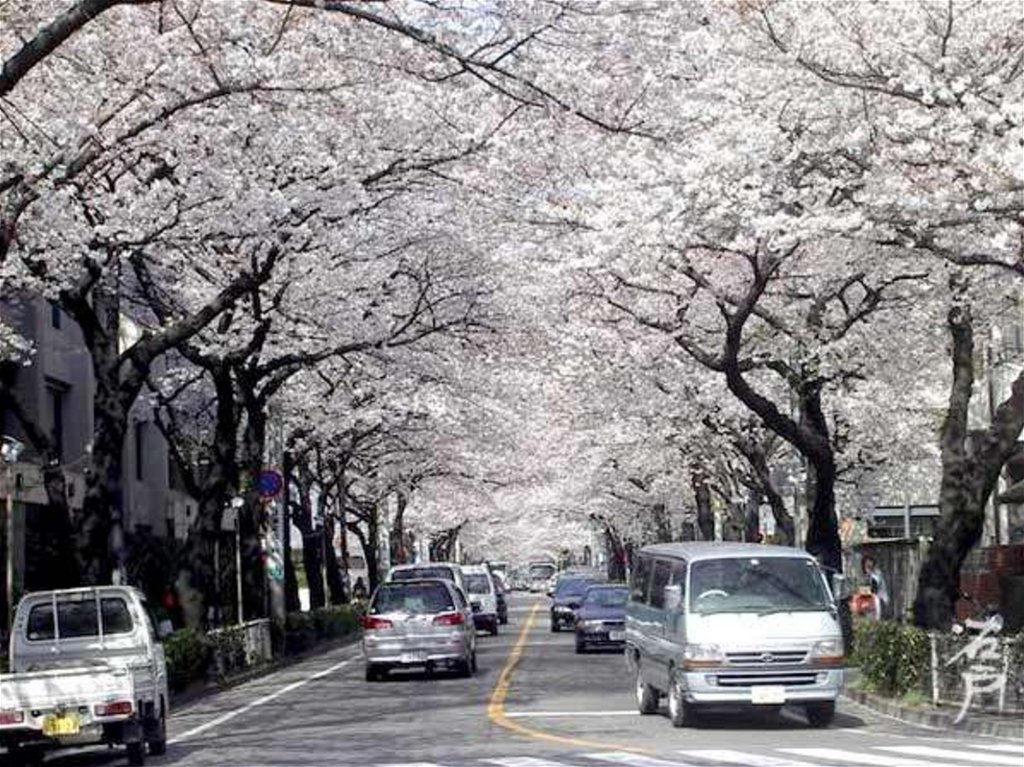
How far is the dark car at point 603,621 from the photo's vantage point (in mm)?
38000

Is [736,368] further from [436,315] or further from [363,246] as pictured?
[436,315]

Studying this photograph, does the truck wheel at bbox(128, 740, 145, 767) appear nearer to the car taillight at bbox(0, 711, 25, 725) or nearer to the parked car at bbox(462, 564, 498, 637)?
the car taillight at bbox(0, 711, 25, 725)

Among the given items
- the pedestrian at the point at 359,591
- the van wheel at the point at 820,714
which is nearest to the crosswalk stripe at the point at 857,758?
the van wheel at the point at 820,714

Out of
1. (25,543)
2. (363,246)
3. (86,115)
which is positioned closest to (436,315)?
(363,246)

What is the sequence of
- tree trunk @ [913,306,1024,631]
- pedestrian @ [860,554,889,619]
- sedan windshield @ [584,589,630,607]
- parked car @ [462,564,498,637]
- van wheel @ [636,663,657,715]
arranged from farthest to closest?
parked car @ [462,564,498,637]
sedan windshield @ [584,589,630,607]
pedestrian @ [860,554,889,619]
tree trunk @ [913,306,1024,631]
van wheel @ [636,663,657,715]

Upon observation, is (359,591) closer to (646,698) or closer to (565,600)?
(565,600)

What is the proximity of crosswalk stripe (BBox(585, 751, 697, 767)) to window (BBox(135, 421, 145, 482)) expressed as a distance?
36375mm

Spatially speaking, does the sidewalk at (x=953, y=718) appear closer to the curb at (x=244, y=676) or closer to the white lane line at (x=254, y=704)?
the white lane line at (x=254, y=704)

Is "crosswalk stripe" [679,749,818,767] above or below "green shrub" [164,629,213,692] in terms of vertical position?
below

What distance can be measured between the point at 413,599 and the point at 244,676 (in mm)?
4385

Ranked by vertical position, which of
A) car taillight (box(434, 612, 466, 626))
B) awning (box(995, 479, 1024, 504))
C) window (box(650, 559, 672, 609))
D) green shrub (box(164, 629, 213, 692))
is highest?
awning (box(995, 479, 1024, 504))

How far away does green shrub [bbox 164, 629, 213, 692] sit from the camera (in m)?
27.2

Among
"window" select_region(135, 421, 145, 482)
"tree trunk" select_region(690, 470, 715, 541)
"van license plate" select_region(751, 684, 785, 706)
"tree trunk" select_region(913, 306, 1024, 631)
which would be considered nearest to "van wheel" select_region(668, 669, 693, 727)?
"van license plate" select_region(751, 684, 785, 706)

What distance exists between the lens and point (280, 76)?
61.8 feet
